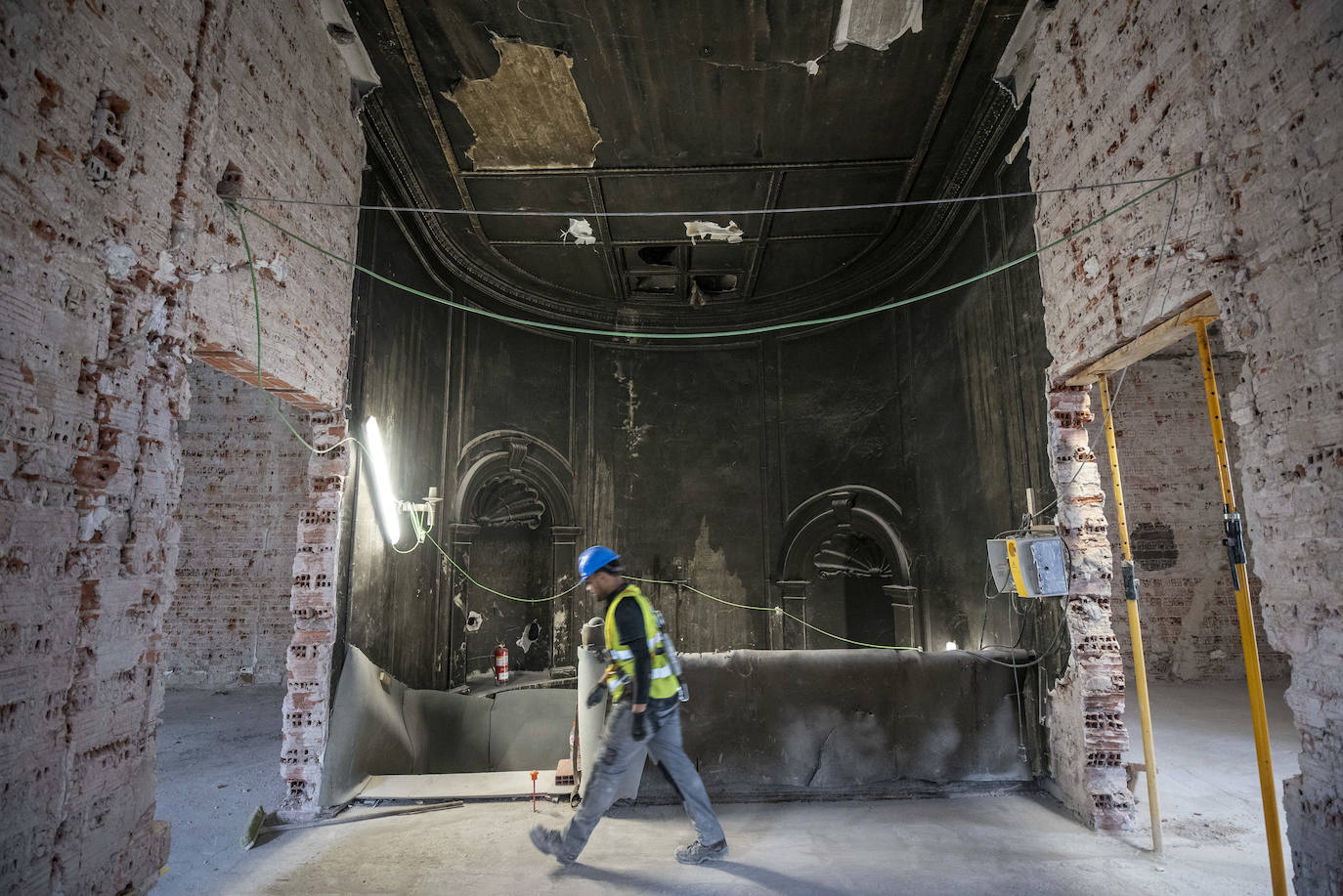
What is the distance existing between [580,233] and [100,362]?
5.31 meters

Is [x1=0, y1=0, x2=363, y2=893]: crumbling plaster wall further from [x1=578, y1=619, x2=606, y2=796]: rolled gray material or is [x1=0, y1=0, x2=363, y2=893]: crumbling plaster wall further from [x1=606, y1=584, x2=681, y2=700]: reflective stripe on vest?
[x1=578, y1=619, x2=606, y2=796]: rolled gray material

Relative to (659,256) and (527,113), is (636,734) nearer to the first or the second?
(527,113)

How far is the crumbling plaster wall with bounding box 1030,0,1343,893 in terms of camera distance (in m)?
2.24

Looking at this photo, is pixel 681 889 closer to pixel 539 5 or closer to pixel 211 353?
pixel 211 353

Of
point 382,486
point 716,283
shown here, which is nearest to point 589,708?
point 382,486

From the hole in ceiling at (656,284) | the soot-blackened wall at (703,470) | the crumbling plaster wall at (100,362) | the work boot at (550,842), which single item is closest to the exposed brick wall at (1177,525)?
the soot-blackened wall at (703,470)

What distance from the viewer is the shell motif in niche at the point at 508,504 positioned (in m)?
8.31

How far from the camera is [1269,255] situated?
2447 mm

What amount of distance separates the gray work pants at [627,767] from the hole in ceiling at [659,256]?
5672 mm

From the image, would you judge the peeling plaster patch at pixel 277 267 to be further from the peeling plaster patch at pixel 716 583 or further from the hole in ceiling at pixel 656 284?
the peeling plaster patch at pixel 716 583

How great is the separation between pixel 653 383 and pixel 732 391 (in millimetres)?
1051

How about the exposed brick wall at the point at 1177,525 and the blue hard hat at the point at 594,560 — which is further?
the exposed brick wall at the point at 1177,525

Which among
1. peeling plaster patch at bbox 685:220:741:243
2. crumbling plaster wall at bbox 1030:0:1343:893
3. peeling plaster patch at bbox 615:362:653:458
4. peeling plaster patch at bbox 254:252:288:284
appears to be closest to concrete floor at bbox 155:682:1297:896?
crumbling plaster wall at bbox 1030:0:1343:893

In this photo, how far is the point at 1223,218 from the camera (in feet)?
8.66
